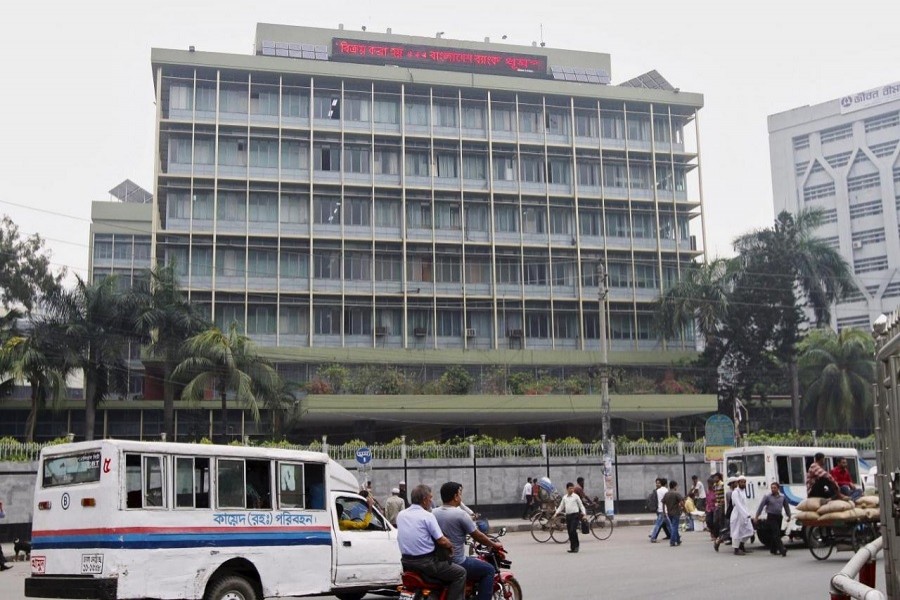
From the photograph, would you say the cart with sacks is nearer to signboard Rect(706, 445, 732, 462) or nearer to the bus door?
the bus door

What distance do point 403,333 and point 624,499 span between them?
24.2 meters

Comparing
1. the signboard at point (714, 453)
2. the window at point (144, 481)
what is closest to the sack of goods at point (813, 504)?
the window at point (144, 481)

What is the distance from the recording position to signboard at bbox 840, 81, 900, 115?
3526 inches

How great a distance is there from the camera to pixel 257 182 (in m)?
58.3

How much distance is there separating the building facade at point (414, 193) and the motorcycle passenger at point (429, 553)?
46.7 meters

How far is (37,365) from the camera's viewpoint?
4178cm

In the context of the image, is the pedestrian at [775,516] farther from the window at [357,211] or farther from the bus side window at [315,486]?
the window at [357,211]

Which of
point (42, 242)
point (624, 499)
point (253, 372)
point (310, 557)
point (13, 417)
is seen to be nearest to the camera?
point (310, 557)

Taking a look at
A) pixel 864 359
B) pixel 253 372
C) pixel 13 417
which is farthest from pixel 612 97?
pixel 13 417

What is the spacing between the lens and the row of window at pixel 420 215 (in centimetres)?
5791

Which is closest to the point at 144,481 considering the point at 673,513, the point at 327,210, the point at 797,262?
the point at 673,513

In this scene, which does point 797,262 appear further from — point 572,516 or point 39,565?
point 39,565

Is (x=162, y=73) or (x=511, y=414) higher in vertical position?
(x=162, y=73)

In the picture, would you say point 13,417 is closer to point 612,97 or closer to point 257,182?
point 257,182
